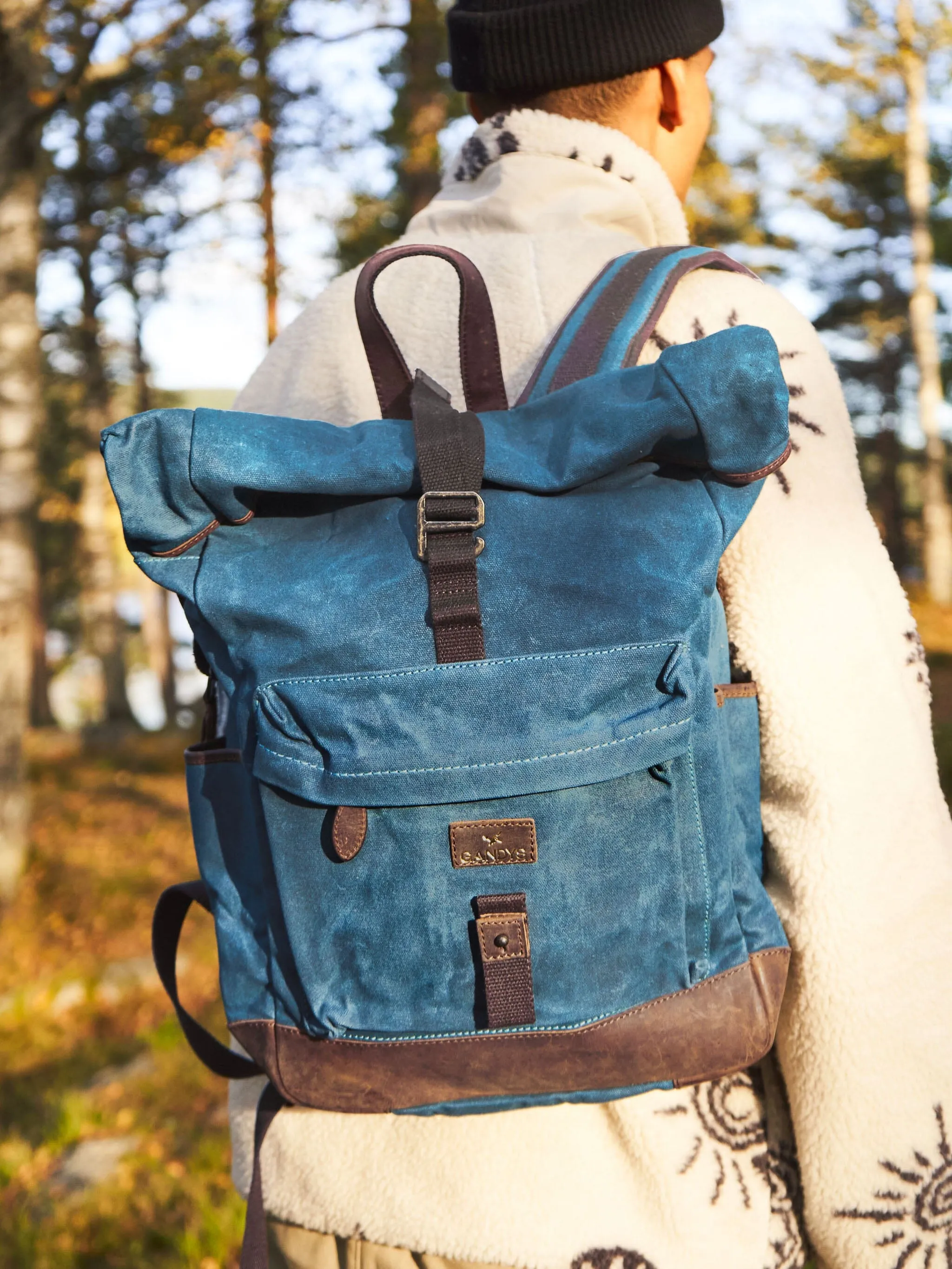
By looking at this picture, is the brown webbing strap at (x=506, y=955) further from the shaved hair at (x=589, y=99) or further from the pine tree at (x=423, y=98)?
the pine tree at (x=423, y=98)

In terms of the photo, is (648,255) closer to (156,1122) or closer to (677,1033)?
(677,1033)

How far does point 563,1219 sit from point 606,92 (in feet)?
5.33

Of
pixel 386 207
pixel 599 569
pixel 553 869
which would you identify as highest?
pixel 386 207

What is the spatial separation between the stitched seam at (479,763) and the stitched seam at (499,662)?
0.30ft

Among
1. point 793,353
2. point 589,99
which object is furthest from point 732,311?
point 589,99

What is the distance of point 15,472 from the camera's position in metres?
6.85

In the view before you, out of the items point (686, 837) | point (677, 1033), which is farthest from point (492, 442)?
point (677, 1033)

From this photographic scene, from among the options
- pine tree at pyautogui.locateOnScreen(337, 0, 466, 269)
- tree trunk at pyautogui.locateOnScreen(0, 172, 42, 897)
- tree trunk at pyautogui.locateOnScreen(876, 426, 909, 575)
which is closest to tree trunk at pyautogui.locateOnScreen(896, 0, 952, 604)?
tree trunk at pyautogui.locateOnScreen(876, 426, 909, 575)

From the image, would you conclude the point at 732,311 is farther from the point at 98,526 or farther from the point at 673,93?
the point at 98,526

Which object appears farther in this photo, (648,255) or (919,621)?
(919,621)

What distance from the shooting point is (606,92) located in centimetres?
162

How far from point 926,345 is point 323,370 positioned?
15745 millimetres

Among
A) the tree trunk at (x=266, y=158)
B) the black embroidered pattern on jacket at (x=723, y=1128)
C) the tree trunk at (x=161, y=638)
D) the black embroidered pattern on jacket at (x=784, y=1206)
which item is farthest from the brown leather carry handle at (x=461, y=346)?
the tree trunk at (x=161, y=638)

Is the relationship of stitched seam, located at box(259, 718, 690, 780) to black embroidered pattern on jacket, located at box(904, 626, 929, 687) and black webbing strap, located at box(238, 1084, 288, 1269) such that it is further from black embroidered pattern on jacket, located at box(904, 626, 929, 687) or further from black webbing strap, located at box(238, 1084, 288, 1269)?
black webbing strap, located at box(238, 1084, 288, 1269)
